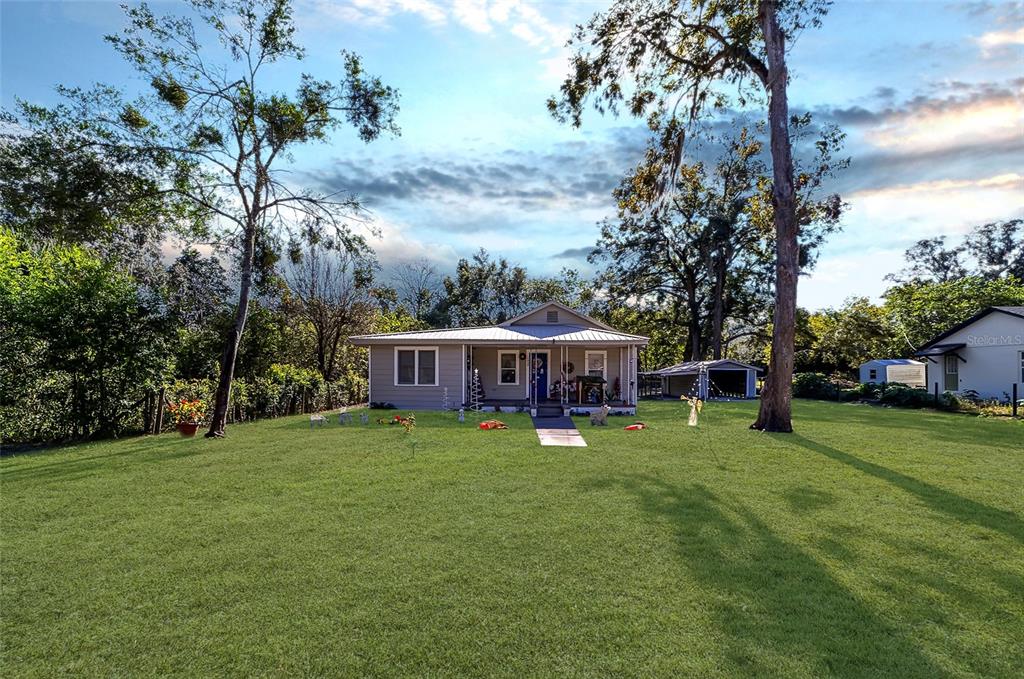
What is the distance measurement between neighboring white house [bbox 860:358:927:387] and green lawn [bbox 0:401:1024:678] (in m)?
25.9

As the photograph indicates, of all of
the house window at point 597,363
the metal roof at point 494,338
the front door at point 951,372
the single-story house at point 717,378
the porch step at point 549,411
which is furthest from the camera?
the single-story house at point 717,378

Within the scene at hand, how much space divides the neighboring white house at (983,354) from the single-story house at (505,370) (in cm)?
1426

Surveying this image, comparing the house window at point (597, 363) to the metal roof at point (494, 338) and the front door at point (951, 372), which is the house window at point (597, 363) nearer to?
the metal roof at point (494, 338)

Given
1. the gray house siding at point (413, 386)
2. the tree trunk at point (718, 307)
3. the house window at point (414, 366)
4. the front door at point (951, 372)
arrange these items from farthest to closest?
the tree trunk at point (718, 307) < the front door at point (951, 372) < the house window at point (414, 366) < the gray house siding at point (413, 386)

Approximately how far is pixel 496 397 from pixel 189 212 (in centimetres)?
1135

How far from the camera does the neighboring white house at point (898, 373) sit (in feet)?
96.1

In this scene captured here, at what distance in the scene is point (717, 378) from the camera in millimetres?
28703

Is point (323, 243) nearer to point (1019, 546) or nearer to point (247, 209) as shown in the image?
point (247, 209)

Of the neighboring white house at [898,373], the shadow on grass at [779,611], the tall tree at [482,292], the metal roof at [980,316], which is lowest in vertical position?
the shadow on grass at [779,611]

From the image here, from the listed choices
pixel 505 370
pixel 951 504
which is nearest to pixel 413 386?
pixel 505 370

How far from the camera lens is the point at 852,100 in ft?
43.1

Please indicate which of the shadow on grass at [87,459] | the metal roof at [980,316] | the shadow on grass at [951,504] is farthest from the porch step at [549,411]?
the metal roof at [980,316]

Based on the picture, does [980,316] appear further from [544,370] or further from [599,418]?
[599,418]

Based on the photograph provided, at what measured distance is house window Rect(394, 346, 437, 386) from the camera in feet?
58.9
